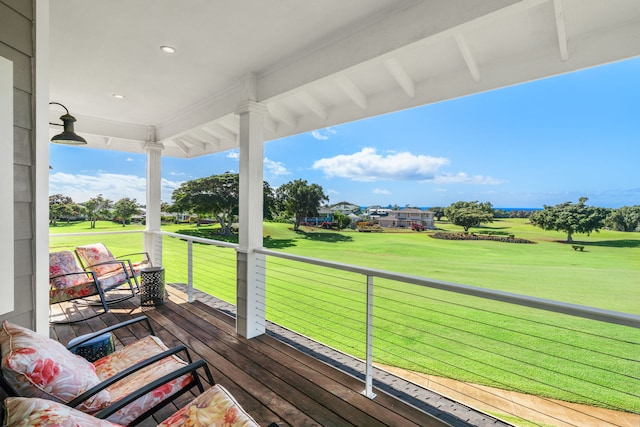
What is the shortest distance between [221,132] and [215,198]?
6.32 metres

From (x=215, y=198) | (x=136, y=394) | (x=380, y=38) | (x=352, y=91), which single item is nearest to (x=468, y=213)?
(x=352, y=91)

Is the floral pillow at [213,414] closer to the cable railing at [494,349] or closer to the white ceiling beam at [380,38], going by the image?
the cable railing at [494,349]

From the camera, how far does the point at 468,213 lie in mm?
8758

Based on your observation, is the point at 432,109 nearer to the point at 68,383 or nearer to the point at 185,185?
the point at 185,185

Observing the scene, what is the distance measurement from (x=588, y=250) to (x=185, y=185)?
38.2 feet

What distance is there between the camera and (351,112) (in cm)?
321

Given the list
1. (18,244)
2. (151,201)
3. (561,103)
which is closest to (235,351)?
(18,244)

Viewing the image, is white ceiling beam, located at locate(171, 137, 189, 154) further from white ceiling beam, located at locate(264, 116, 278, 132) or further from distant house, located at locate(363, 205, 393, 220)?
distant house, located at locate(363, 205, 393, 220)

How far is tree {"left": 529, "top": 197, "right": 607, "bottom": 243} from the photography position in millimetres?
6357

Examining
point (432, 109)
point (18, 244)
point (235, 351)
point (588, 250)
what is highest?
point (432, 109)

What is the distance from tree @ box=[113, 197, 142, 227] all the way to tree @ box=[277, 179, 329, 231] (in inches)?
181

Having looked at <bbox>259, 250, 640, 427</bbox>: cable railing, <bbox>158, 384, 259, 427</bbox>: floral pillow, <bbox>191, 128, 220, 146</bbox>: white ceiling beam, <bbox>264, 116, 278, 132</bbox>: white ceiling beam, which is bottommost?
<bbox>259, 250, 640, 427</bbox>: cable railing

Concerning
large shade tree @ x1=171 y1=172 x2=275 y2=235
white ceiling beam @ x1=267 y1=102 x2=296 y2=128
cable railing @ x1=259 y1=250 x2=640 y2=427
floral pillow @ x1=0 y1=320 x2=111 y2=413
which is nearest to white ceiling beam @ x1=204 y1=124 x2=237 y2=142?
white ceiling beam @ x1=267 y1=102 x2=296 y2=128

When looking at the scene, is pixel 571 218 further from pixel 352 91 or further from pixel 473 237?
pixel 352 91
